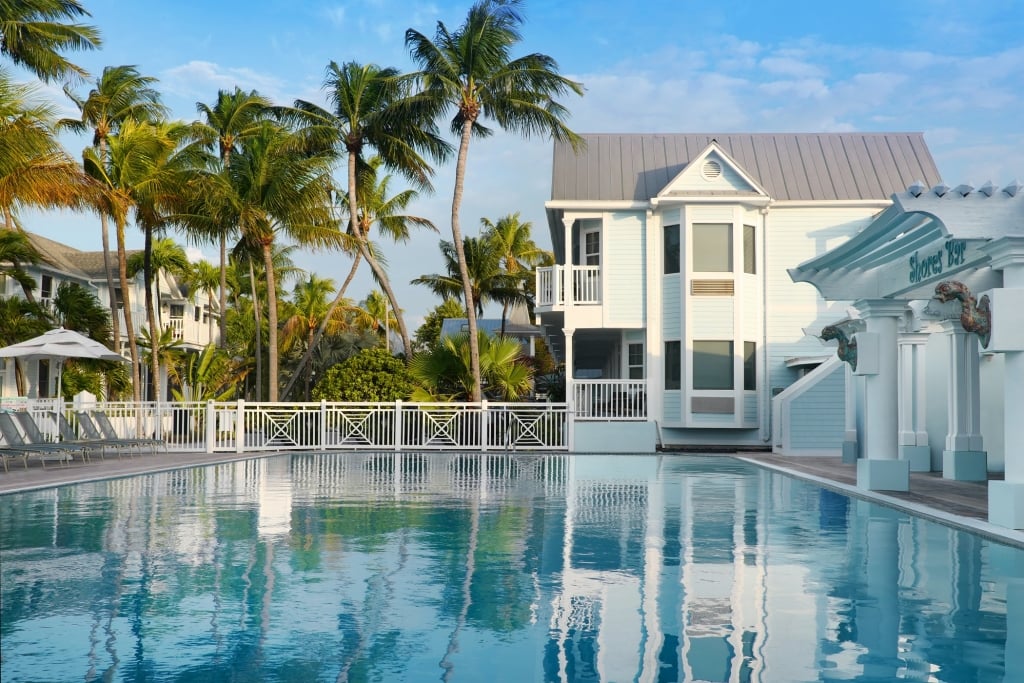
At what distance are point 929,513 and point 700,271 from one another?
15795 millimetres

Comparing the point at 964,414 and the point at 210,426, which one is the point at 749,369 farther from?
the point at 210,426

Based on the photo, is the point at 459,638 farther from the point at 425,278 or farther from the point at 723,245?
the point at 425,278

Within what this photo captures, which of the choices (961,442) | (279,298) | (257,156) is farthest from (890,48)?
(279,298)

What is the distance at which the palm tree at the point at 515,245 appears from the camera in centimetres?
4838

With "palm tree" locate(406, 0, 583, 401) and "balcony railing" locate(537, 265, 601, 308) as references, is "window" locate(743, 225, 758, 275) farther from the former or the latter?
"palm tree" locate(406, 0, 583, 401)

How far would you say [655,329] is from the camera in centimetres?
2709

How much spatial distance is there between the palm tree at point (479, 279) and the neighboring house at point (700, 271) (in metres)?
13.8

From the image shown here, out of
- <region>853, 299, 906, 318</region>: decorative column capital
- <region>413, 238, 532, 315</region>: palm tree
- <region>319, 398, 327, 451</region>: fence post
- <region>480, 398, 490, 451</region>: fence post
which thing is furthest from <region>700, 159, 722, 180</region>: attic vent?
<region>413, 238, 532, 315</region>: palm tree

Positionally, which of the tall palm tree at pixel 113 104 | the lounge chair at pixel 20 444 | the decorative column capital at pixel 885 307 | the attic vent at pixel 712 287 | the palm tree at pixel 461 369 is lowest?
the lounge chair at pixel 20 444

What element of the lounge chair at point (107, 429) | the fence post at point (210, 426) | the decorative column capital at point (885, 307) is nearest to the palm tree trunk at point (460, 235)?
the fence post at point (210, 426)

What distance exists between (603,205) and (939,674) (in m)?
22.8

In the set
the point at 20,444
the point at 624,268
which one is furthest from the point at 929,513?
the point at 624,268

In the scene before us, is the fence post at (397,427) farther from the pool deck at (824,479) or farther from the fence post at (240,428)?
the fence post at (240,428)

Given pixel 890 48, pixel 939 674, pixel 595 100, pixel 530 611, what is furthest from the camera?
pixel 595 100
